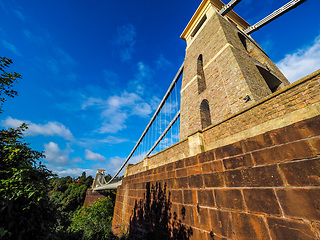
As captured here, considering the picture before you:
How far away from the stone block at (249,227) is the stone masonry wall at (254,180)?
1 centimetres

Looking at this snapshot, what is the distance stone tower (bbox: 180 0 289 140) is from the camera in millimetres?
5617

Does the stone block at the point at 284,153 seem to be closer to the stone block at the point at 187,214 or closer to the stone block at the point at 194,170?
the stone block at the point at 194,170

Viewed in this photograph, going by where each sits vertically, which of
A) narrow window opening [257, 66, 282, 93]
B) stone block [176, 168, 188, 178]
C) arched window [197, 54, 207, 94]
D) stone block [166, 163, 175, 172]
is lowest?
stone block [176, 168, 188, 178]

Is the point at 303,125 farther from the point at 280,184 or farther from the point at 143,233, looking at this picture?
the point at 143,233

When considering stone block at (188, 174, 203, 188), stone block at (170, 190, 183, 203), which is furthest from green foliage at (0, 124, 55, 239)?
stone block at (188, 174, 203, 188)

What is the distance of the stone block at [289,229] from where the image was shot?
127 centimetres

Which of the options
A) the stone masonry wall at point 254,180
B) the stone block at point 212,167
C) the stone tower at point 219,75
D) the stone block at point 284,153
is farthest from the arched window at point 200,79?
the stone block at point 284,153

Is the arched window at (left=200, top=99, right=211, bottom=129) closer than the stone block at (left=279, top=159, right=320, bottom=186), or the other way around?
the stone block at (left=279, top=159, right=320, bottom=186)

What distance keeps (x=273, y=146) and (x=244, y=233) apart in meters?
1.25

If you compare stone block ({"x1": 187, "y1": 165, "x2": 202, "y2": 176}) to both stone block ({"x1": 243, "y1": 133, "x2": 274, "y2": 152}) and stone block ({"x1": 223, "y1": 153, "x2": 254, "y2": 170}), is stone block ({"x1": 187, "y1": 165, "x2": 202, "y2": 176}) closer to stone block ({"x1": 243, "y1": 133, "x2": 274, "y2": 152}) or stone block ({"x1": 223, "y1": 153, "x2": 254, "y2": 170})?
stone block ({"x1": 223, "y1": 153, "x2": 254, "y2": 170})

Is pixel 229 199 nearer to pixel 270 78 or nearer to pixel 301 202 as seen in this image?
pixel 301 202

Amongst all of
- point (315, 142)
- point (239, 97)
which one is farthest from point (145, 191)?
point (239, 97)

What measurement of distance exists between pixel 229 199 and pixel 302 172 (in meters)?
1.03

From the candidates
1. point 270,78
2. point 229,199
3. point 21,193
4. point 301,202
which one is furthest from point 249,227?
point 270,78
